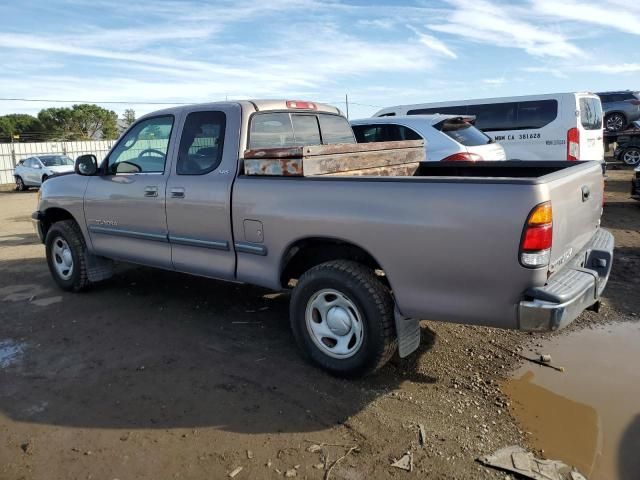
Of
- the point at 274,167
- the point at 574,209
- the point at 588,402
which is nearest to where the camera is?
the point at 574,209

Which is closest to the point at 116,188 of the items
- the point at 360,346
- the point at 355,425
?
the point at 360,346

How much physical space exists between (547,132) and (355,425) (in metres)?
9.95

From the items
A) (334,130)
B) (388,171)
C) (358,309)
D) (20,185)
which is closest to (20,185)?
(20,185)

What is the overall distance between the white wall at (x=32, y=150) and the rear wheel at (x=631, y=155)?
2250 centimetres

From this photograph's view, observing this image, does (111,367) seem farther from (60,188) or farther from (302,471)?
(60,188)

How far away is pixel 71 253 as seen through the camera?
578 cm

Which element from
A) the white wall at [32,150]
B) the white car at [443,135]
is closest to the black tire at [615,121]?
the white car at [443,135]

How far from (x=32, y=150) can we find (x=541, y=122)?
1074 inches

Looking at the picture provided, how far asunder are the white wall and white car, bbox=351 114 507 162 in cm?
2090

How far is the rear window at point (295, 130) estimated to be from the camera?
14.7 ft

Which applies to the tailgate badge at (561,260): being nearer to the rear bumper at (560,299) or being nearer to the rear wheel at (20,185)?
the rear bumper at (560,299)

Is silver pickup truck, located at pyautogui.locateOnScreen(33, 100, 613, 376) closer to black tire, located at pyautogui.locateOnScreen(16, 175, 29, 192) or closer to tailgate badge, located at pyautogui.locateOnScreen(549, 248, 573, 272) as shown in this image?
tailgate badge, located at pyautogui.locateOnScreen(549, 248, 573, 272)

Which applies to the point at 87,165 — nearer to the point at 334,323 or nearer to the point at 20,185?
the point at 334,323

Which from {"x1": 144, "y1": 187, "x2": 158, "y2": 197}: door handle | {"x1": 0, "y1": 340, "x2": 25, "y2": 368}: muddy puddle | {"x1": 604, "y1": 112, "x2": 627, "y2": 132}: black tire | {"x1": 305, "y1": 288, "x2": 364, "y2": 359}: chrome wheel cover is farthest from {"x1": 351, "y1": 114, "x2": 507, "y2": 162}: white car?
{"x1": 604, "y1": 112, "x2": 627, "y2": 132}: black tire
